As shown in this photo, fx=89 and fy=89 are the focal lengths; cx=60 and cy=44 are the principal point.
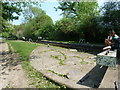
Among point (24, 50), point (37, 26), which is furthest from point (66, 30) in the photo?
point (37, 26)

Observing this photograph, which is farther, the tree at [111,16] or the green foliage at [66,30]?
the green foliage at [66,30]

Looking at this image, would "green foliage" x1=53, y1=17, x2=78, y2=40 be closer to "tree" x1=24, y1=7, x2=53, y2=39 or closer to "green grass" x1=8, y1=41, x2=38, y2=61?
"tree" x1=24, y1=7, x2=53, y2=39

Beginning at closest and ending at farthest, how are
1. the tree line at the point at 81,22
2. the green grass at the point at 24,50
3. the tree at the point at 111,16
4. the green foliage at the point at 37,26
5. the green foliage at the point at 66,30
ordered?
the green grass at the point at 24,50 → the tree line at the point at 81,22 → the tree at the point at 111,16 → the green foliage at the point at 66,30 → the green foliage at the point at 37,26

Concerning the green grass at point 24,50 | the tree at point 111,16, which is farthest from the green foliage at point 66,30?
the green grass at point 24,50

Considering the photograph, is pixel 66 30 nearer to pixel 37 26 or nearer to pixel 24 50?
pixel 24 50

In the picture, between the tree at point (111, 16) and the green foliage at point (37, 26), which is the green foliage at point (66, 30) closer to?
the green foliage at point (37, 26)

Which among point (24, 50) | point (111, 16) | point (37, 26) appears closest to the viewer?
point (24, 50)

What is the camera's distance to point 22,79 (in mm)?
2645

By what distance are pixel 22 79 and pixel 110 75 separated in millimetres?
2407

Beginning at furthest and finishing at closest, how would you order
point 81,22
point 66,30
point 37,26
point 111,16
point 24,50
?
point 37,26 → point 66,30 → point 81,22 → point 111,16 → point 24,50

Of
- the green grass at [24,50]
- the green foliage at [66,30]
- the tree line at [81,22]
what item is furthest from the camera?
the green foliage at [66,30]

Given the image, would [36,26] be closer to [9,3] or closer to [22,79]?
[9,3]

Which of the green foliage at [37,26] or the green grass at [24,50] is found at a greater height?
the green foliage at [37,26]

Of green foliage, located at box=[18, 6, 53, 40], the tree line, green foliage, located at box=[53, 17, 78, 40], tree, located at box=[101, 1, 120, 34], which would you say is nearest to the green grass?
the tree line
